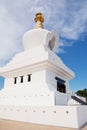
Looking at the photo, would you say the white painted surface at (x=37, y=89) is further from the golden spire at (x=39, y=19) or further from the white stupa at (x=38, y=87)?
the golden spire at (x=39, y=19)

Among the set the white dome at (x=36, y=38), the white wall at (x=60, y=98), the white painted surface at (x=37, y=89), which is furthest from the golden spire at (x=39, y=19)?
the white wall at (x=60, y=98)

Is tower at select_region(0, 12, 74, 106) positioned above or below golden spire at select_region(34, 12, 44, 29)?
below

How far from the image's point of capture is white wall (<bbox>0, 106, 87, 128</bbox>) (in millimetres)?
8688

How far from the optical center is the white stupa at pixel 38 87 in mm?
9434

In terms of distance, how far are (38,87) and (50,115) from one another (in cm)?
355

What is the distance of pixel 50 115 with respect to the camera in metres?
9.61

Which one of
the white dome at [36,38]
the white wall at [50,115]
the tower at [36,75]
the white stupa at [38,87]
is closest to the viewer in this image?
the white wall at [50,115]

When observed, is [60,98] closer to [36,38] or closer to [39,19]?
[36,38]

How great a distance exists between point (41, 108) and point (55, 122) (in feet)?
5.15

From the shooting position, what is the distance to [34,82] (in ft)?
44.1

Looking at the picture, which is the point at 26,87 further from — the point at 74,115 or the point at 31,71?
the point at 74,115

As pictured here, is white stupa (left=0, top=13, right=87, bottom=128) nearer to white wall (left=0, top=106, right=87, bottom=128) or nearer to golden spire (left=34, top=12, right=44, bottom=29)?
white wall (left=0, top=106, right=87, bottom=128)

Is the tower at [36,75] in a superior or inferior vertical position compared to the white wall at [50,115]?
superior

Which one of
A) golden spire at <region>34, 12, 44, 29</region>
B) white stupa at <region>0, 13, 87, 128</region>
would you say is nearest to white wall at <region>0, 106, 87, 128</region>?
white stupa at <region>0, 13, 87, 128</region>
